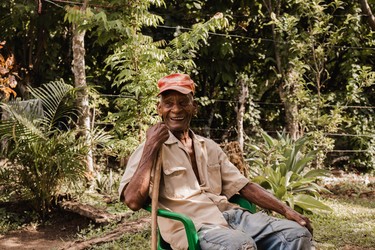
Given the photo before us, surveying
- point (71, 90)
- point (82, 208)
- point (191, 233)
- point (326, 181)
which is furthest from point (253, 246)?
point (326, 181)

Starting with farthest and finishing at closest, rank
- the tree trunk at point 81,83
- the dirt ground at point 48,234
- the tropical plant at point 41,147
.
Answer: the tree trunk at point 81,83 → the tropical plant at point 41,147 → the dirt ground at point 48,234

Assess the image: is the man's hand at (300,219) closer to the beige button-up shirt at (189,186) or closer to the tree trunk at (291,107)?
the beige button-up shirt at (189,186)

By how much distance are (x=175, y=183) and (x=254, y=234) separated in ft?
1.62

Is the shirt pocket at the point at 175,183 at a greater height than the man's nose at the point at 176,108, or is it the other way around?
the man's nose at the point at 176,108

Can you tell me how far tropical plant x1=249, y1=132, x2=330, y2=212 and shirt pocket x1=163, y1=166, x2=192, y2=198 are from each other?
3289mm

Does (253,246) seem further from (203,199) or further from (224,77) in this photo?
(224,77)

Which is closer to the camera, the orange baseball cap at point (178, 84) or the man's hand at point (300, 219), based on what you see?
the man's hand at point (300, 219)

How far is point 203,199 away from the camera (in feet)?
9.46

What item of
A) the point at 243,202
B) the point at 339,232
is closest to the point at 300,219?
the point at 243,202

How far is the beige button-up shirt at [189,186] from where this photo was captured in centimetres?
278

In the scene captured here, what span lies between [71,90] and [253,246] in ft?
16.0

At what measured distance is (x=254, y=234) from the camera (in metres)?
2.78

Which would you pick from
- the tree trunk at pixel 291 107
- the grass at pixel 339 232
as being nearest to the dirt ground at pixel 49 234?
the grass at pixel 339 232

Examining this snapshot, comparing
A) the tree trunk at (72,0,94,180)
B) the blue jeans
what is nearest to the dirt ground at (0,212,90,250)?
the tree trunk at (72,0,94,180)
